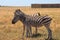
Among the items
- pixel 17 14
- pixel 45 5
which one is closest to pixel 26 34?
pixel 17 14

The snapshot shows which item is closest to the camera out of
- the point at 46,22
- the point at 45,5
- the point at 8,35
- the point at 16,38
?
the point at 46,22

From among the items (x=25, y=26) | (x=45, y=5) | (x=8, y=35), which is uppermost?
(x=25, y=26)

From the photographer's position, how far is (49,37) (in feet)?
33.9

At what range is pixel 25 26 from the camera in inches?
409

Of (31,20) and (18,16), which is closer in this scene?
(18,16)

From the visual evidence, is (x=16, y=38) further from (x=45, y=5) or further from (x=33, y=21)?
(x=45, y=5)

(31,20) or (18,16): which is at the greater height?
(18,16)

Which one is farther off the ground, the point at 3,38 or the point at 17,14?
the point at 17,14

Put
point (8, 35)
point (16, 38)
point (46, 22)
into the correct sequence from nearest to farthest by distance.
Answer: point (46, 22) → point (16, 38) → point (8, 35)

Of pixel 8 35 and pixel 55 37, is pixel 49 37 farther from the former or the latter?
pixel 8 35

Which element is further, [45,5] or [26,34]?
[45,5]

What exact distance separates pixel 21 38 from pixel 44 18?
155 centimetres

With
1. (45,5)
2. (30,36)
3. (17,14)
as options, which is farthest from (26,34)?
(45,5)

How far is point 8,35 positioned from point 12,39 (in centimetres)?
110
